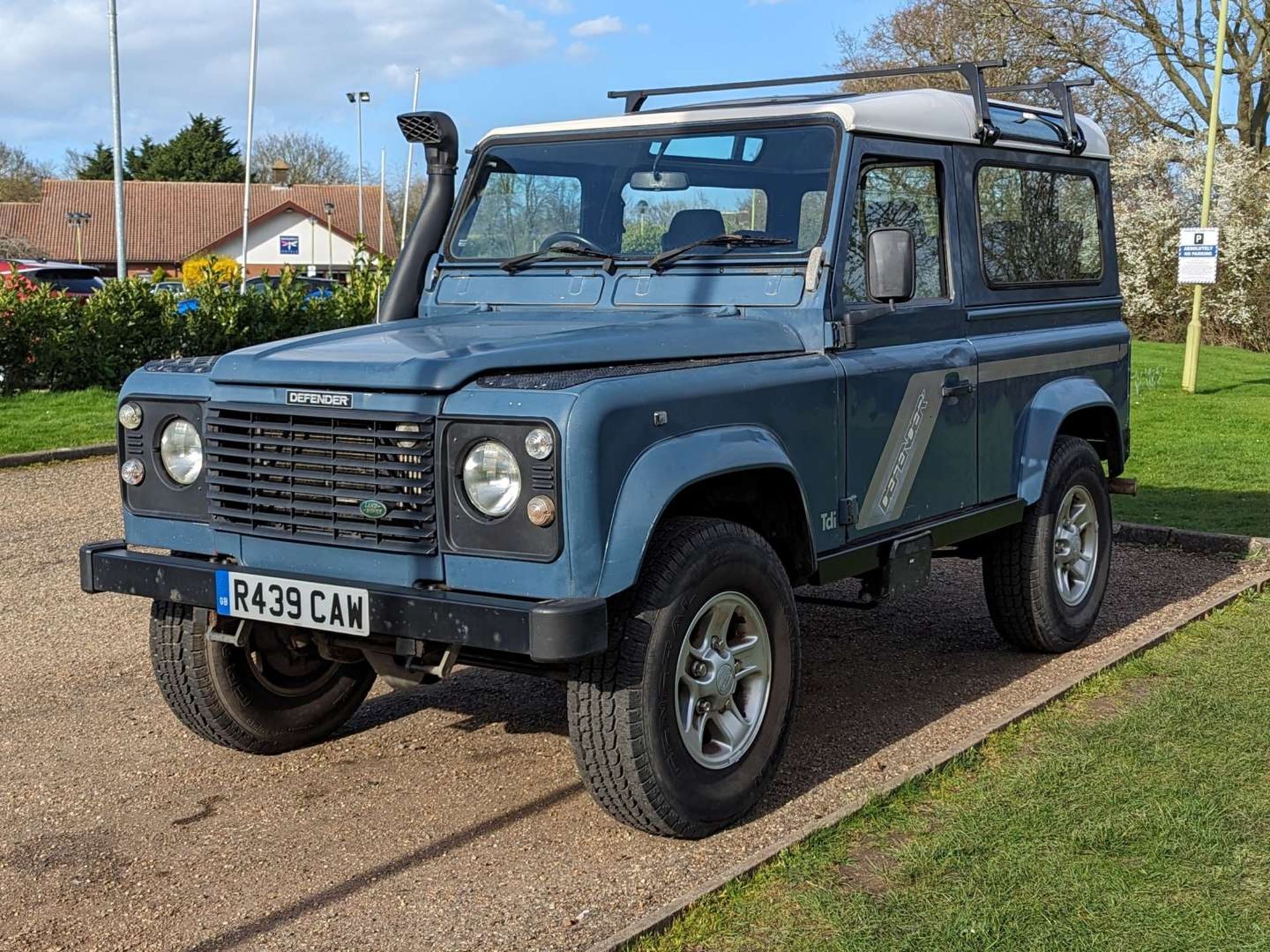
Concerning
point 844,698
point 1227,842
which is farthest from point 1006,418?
point 1227,842

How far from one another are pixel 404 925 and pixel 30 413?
41.2 ft

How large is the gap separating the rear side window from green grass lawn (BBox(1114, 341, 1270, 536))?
11.6ft

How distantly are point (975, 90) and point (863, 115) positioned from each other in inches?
40.8

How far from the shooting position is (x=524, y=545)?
407 cm

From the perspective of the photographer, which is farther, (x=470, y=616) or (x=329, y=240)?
(x=329, y=240)

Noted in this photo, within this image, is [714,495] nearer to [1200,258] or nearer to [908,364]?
[908,364]

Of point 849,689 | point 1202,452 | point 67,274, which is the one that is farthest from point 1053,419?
point 67,274

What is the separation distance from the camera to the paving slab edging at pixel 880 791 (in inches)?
150

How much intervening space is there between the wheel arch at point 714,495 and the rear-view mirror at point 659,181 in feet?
4.61

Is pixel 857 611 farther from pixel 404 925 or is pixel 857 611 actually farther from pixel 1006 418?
pixel 404 925

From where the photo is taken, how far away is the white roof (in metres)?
5.47

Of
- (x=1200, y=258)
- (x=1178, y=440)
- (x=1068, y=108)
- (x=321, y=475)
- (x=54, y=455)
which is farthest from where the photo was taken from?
(x=1200, y=258)

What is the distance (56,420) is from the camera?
48.3 ft

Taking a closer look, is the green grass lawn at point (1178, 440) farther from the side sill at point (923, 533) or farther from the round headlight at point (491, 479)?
→ the round headlight at point (491, 479)
